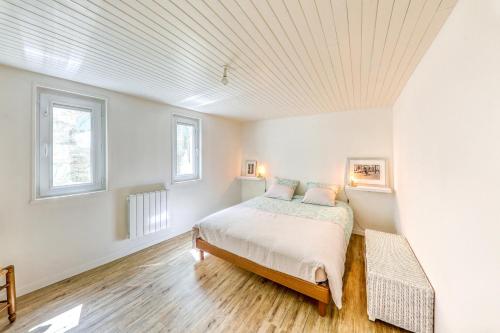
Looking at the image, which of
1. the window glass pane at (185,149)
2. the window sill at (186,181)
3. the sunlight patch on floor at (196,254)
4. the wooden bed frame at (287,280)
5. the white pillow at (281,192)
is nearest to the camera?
the wooden bed frame at (287,280)

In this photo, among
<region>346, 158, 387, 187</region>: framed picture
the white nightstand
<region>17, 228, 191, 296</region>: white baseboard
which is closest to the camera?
<region>17, 228, 191, 296</region>: white baseboard

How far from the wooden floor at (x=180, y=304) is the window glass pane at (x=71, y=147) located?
1.18 meters

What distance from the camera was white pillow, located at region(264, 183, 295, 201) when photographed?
3.63m

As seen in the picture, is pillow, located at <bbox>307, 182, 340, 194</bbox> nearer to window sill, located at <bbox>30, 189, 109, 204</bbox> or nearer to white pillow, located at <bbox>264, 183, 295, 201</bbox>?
white pillow, located at <bbox>264, 183, 295, 201</bbox>

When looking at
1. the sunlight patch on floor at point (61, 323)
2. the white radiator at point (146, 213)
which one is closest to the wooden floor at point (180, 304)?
the sunlight patch on floor at point (61, 323)

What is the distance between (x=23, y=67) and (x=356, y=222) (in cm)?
486

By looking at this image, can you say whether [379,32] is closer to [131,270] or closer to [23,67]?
[23,67]

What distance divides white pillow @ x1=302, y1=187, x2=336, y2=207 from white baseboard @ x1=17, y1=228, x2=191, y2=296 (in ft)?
8.17

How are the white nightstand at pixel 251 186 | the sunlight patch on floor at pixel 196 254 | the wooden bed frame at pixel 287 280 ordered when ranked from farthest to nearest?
1. the white nightstand at pixel 251 186
2. the sunlight patch on floor at pixel 196 254
3. the wooden bed frame at pixel 287 280

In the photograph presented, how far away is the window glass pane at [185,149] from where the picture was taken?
348cm

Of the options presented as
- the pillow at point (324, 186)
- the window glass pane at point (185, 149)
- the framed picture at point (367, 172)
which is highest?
the window glass pane at point (185, 149)

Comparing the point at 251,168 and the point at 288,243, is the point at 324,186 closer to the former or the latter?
the point at 251,168

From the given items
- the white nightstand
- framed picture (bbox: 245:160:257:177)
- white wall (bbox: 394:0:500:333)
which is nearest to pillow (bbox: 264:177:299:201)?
the white nightstand

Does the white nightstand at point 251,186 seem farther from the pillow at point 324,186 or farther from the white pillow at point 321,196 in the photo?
the white pillow at point 321,196
